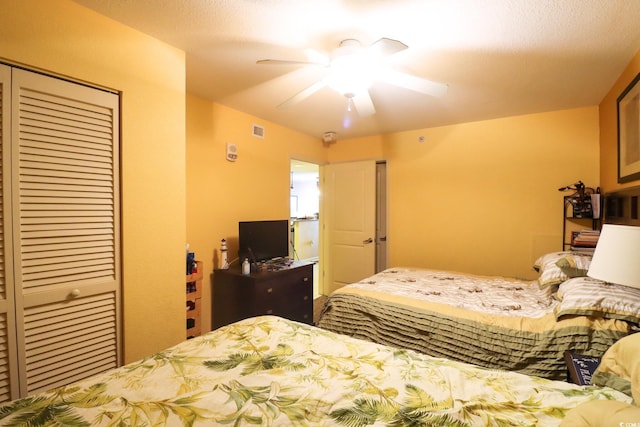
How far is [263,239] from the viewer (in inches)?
127

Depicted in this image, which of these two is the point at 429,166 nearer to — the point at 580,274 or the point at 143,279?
the point at 580,274

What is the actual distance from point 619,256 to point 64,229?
254cm

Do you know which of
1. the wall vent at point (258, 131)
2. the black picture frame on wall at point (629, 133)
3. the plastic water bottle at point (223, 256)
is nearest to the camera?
the black picture frame on wall at point (629, 133)

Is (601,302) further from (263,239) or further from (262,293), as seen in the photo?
(263,239)

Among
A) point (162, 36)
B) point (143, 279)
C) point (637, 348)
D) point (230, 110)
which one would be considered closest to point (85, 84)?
point (162, 36)

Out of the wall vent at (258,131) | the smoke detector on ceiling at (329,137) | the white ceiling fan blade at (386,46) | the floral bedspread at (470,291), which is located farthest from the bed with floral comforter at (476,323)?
the smoke detector on ceiling at (329,137)

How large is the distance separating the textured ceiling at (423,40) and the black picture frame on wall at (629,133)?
0.70 feet

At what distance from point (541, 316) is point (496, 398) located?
1146 mm

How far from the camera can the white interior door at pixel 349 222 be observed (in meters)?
4.21

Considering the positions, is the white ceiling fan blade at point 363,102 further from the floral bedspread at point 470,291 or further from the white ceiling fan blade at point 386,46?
the floral bedspread at point 470,291

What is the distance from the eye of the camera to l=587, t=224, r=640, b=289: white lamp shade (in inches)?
46.0

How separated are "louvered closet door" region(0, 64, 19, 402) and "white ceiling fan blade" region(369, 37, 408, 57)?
5.60ft

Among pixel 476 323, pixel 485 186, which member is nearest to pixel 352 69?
pixel 476 323

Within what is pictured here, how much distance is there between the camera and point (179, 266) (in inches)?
79.4
